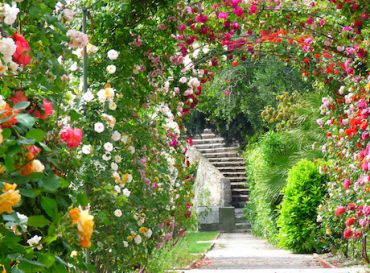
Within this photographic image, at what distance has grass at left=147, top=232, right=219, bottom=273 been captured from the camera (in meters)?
8.70

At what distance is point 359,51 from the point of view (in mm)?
8469

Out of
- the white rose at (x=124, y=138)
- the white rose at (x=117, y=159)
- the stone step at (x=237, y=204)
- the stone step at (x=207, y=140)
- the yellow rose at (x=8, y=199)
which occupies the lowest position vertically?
the yellow rose at (x=8, y=199)

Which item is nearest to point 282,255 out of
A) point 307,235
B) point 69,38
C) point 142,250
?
point 307,235

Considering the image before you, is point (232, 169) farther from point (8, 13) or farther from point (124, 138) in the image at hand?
point (8, 13)

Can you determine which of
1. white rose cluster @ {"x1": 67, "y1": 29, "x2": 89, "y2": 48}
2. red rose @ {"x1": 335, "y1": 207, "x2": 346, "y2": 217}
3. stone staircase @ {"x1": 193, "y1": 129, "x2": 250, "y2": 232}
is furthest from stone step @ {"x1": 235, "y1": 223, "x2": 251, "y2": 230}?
white rose cluster @ {"x1": 67, "y1": 29, "x2": 89, "y2": 48}

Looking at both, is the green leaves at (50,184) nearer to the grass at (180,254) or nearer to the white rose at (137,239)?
the white rose at (137,239)

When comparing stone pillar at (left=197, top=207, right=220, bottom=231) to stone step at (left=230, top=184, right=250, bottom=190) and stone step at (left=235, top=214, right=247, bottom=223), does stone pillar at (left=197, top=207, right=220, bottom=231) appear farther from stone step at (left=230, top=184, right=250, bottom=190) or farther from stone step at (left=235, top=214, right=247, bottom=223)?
stone step at (left=230, top=184, right=250, bottom=190)

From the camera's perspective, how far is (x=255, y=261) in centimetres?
1109

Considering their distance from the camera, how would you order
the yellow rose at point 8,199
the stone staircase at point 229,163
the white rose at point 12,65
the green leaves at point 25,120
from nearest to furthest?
the yellow rose at point 8,199
the green leaves at point 25,120
the white rose at point 12,65
the stone staircase at point 229,163

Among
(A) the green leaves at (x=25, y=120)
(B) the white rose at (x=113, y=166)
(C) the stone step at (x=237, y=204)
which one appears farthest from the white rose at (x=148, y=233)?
(C) the stone step at (x=237, y=204)

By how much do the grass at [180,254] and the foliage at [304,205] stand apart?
4.88 ft

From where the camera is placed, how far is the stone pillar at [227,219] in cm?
1958

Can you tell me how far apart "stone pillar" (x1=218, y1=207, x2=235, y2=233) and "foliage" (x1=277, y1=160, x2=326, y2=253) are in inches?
253

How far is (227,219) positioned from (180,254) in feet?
26.9
